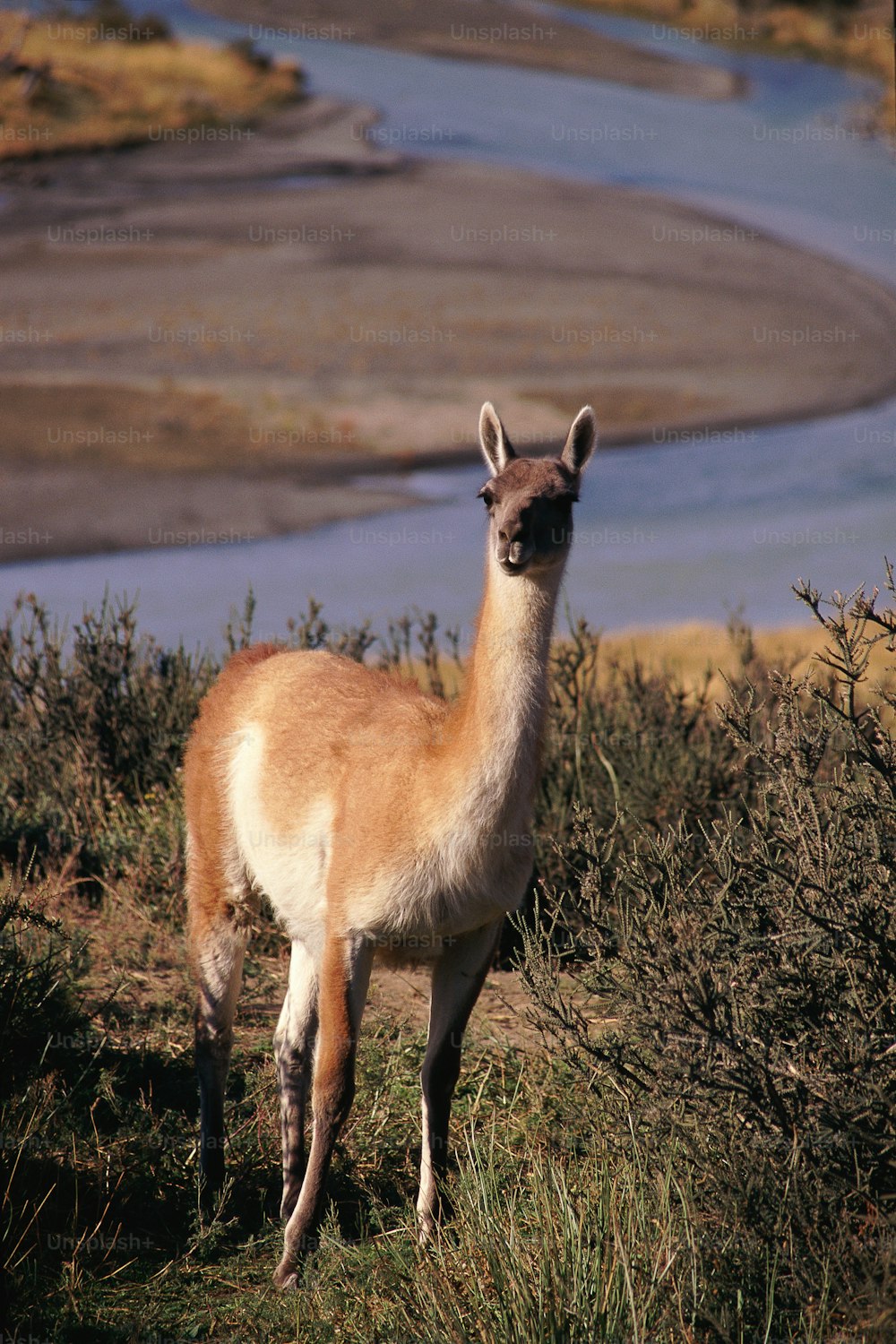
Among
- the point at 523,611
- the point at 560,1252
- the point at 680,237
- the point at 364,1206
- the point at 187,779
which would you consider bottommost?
the point at 364,1206

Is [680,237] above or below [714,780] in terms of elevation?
above

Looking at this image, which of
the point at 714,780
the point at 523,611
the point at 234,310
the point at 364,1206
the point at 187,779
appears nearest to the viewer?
the point at 523,611

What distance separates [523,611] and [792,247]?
16.8 m

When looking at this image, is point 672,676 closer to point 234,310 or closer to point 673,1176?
point 673,1176

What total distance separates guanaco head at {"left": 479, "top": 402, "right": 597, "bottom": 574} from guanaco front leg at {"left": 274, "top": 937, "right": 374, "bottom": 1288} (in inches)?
48.6

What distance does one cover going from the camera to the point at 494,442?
422cm

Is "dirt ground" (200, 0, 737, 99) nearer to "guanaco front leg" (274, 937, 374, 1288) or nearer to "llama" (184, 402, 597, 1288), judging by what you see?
"llama" (184, 402, 597, 1288)

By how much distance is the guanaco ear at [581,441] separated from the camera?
13.5 ft

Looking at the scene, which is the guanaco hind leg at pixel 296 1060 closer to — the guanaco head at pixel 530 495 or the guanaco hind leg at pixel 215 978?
the guanaco hind leg at pixel 215 978

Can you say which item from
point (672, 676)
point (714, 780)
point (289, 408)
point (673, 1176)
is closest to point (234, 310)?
point (289, 408)

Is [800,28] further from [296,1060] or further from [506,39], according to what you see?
[296,1060]

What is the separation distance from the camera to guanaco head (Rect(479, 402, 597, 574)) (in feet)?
12.1

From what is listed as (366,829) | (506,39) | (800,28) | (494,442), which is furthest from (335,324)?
(366,829)

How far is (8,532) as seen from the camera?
12828mm
